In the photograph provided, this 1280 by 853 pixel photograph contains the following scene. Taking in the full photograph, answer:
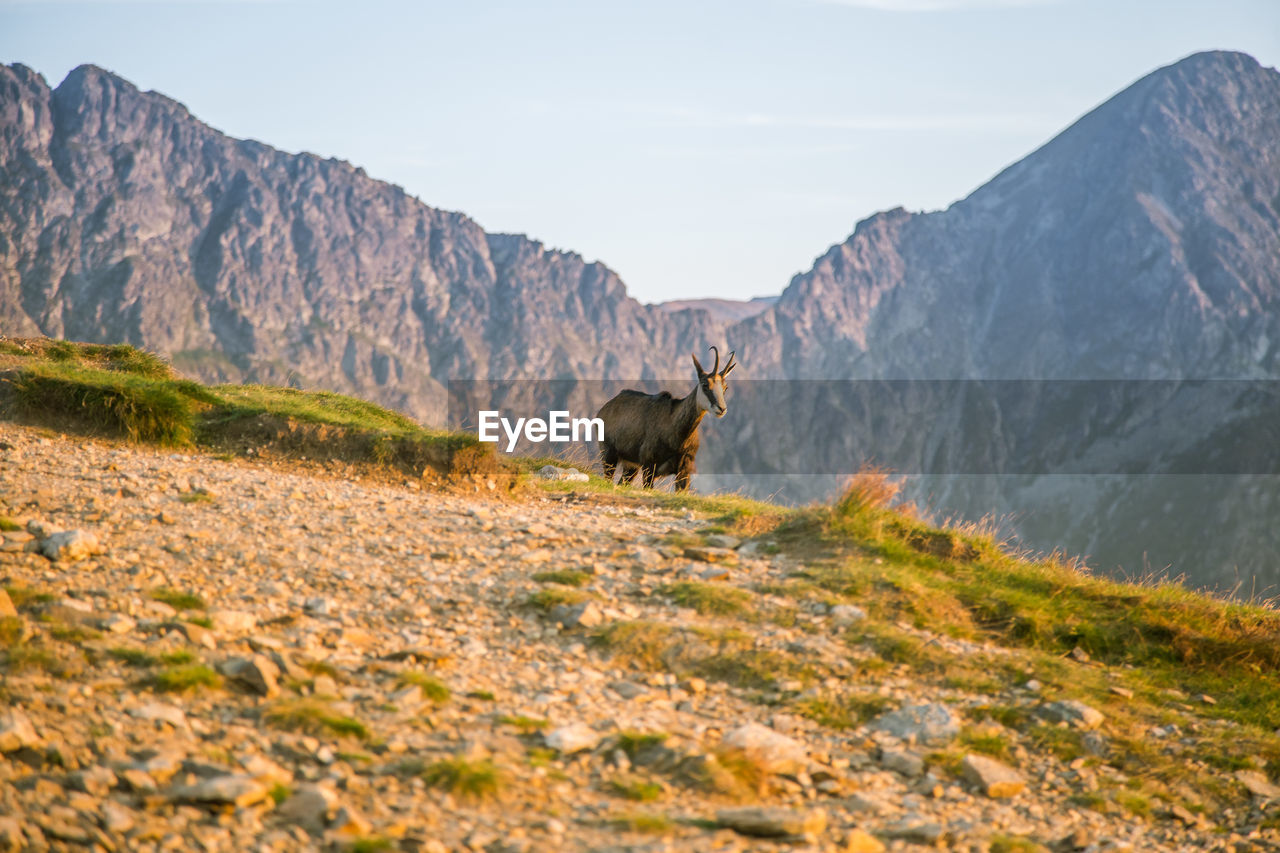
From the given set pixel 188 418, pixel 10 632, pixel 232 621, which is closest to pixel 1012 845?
pixel 232 621

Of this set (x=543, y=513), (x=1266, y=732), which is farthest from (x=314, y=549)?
(x=1266, y=732)

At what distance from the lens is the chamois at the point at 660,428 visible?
21.3 m

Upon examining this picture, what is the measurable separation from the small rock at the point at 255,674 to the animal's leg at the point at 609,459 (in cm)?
1725

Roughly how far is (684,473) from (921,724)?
14731 millimetres

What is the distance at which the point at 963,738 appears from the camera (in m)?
7.71

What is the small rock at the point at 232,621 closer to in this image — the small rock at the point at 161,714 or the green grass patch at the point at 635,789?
the small rock at the point at 161,714

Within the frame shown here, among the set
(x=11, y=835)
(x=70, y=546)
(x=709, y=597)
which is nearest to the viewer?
(x=11, y=835)

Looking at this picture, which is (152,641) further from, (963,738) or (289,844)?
(963,738)

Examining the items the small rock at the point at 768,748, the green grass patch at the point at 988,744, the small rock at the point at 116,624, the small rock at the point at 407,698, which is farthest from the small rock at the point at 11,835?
the green grass patch at the point at 988,744

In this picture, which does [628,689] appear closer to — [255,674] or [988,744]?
[255,674]

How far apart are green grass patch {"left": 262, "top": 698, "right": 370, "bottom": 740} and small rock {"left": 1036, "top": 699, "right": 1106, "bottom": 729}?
5.70 meters

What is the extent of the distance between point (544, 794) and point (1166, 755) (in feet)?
18.3

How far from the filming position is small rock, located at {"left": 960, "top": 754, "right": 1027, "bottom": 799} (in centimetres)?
707

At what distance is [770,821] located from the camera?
5746 mm
